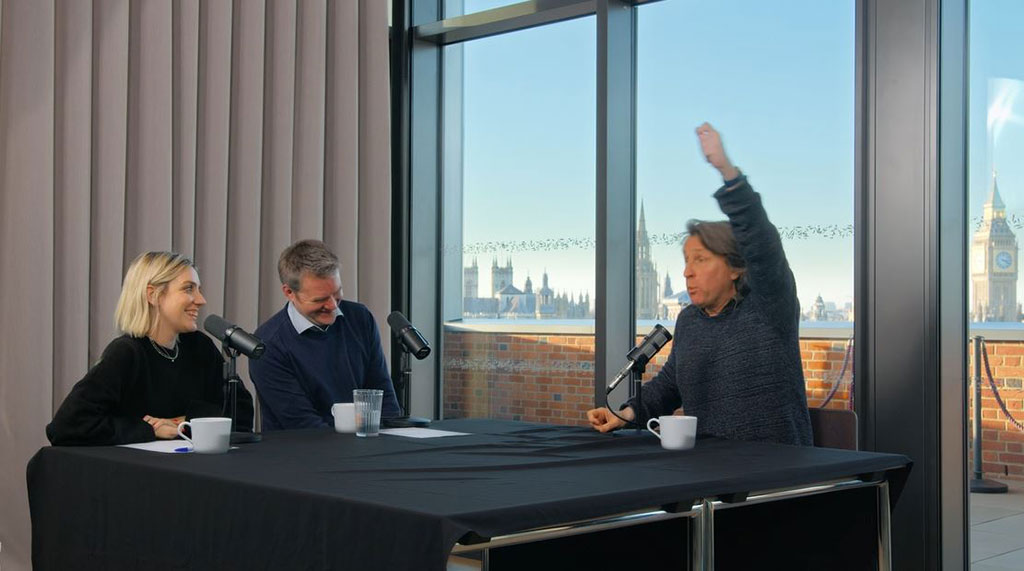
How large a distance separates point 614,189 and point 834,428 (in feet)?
6.16

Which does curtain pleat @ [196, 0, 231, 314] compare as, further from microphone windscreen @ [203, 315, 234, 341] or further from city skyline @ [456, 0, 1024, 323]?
microphone windscreen @ [203, 315, 234, 341]

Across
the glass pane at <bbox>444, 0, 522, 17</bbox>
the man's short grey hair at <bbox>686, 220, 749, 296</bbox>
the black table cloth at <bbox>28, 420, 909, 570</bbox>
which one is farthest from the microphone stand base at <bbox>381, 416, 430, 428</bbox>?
the glass pane at <bbox>444, 0, 522, 17</bbox>

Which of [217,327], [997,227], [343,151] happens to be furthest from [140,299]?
[997,227]

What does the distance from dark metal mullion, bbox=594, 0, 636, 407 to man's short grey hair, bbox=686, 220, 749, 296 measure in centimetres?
174

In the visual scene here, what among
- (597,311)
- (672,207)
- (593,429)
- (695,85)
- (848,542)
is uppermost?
(695,85)

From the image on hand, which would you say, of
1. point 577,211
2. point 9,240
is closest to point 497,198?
point 577,211

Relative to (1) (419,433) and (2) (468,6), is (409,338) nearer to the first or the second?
(1) (419,433)

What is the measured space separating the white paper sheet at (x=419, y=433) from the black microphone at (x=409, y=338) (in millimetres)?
218

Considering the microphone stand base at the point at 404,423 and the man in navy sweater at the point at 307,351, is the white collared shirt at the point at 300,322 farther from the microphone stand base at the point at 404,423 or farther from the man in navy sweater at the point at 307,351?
the microphone stand base at the point at 404,423

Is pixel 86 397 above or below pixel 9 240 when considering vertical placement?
below

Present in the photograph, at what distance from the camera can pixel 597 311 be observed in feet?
15.4

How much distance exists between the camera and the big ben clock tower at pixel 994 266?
360cm

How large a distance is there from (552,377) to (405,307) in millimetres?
939

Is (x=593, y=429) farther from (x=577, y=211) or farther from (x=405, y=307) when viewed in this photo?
(x=405, y=307)
